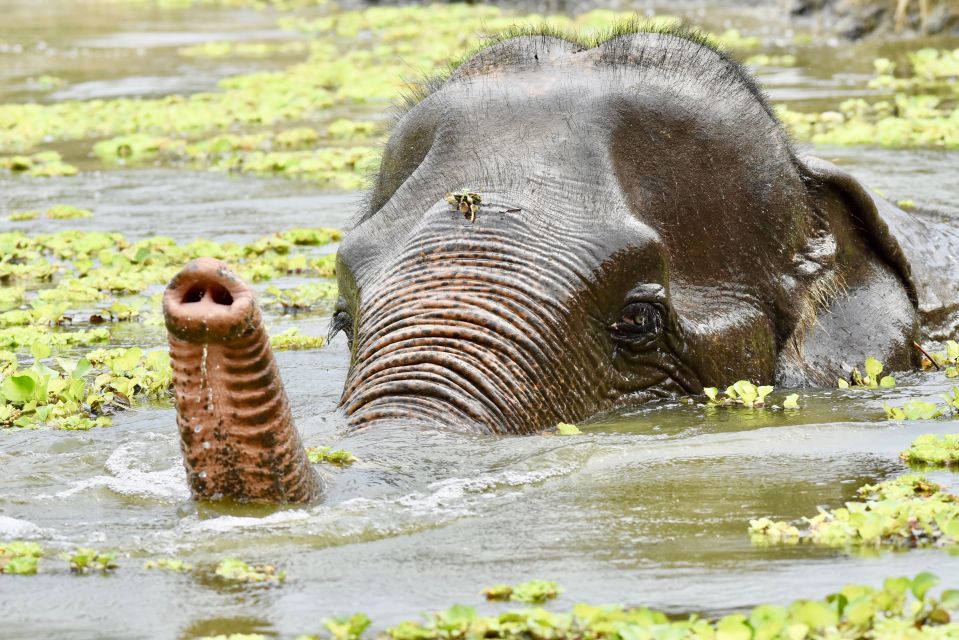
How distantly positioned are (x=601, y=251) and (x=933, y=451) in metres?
1.49

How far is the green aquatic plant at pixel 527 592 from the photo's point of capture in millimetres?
4129

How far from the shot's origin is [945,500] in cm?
484

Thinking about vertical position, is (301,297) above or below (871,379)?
below

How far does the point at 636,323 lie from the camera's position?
645cm

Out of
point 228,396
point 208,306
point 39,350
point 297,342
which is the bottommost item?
point 297,342

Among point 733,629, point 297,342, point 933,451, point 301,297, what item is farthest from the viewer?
point 301,297

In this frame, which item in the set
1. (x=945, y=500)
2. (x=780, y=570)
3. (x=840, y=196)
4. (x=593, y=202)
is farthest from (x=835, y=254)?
(x=780, y=570)

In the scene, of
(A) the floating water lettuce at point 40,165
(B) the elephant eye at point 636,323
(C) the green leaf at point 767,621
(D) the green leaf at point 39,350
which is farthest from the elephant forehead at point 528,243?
(A) the floating water lettuce at point 40,165

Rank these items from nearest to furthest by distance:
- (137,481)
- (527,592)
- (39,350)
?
(527,592)
(137,481)
(39,350)

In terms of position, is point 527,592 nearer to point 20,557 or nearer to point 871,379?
point 20,557

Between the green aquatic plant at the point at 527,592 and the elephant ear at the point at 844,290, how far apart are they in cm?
308

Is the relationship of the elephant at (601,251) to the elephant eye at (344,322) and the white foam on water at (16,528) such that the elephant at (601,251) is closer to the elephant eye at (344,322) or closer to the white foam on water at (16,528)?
the elephant eye at (344,322)

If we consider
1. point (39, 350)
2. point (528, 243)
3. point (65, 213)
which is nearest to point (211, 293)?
point (528, 243)

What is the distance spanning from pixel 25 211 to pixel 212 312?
9189 mm
